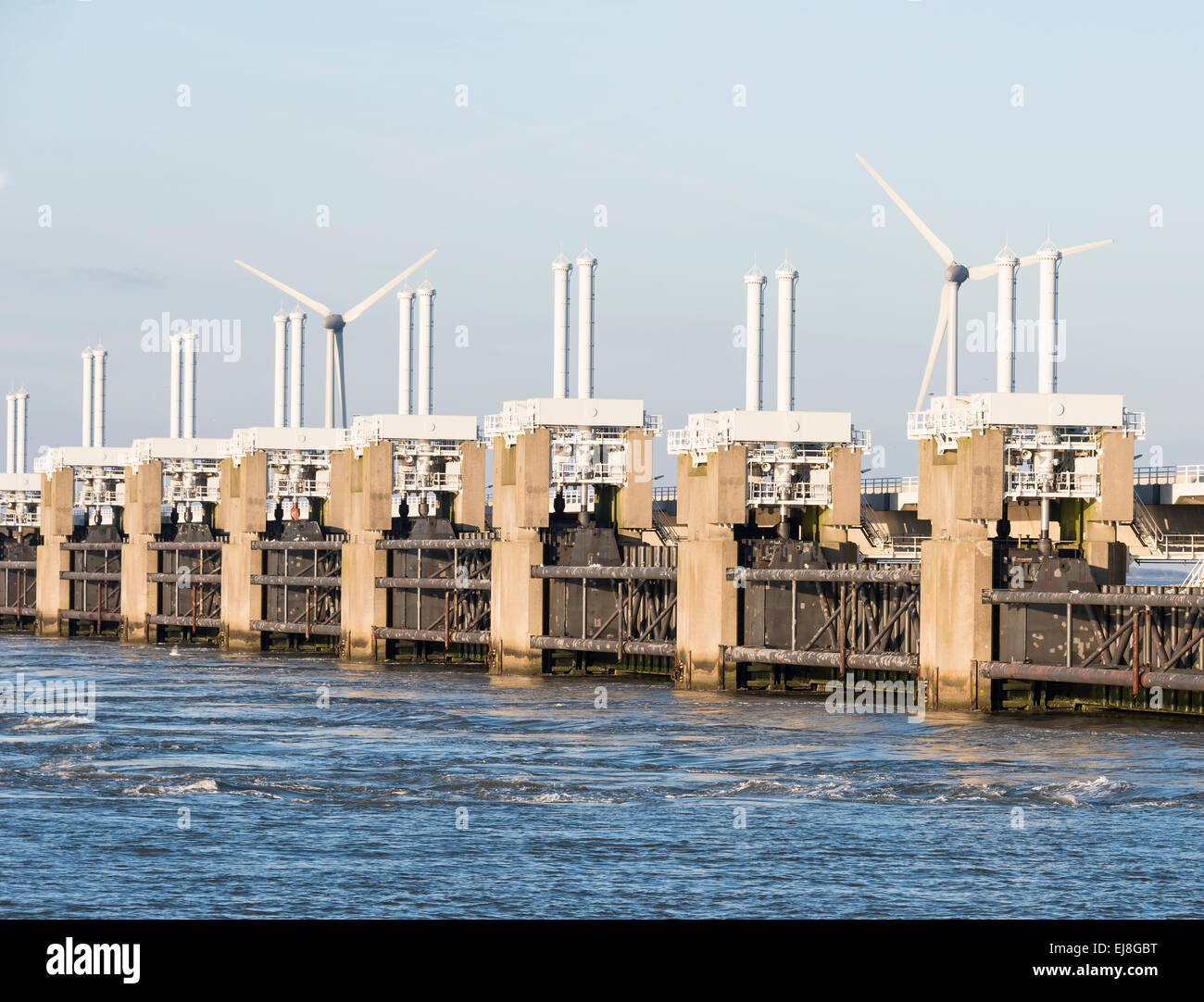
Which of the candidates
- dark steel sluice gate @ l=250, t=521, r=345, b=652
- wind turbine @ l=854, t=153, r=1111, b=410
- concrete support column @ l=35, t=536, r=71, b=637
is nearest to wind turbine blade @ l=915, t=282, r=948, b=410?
wind turbine @ l=854, t=153, r=1111, b=410

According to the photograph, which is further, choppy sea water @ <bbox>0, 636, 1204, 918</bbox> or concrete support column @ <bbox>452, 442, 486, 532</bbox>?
concrete support column @ <bbox>452, 442, 486, 532</bbox>

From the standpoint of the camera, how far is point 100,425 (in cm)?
15200

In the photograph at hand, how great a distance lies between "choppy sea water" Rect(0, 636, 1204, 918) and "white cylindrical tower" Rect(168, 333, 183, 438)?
72.0m

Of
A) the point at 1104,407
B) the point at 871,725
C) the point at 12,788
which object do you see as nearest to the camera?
the point at 12,788

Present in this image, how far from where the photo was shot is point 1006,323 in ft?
243

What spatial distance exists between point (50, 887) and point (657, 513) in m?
68.7

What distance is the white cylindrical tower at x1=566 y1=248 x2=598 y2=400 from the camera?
93500 mm

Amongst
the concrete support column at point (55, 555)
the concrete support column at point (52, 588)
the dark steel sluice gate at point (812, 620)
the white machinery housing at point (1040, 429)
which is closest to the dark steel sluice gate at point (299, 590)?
the concrete support column at point (52, 588)

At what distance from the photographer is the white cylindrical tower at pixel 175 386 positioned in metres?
142

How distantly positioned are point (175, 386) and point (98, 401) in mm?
13161

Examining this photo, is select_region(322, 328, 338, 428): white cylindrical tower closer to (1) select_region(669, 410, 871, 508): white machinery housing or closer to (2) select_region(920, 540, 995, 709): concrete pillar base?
(1) select_region(669, 410, 871, 508): white machinery housing
